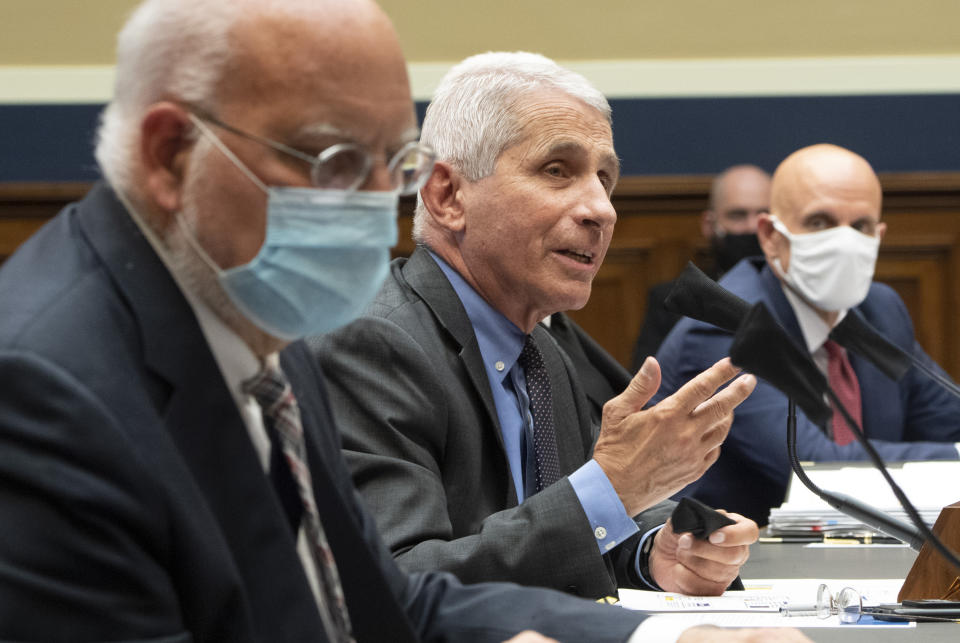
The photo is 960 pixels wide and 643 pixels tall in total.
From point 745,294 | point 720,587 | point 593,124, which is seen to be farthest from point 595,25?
point 720,587

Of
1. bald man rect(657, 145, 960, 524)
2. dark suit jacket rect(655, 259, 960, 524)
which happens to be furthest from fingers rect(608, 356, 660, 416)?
bald man rect(657, 145, 960, 524)

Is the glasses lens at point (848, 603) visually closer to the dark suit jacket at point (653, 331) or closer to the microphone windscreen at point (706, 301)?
the microphone windscreen at point (706, 301)

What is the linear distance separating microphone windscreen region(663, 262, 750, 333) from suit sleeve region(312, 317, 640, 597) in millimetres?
340

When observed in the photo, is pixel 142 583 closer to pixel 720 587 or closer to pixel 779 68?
pixel 720 587

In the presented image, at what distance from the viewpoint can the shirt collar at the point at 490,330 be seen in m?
1.93

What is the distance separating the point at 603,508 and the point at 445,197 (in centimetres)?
65

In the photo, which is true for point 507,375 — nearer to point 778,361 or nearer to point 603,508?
point 603,508

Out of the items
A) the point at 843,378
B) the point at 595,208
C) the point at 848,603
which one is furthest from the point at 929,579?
the point at 843,378

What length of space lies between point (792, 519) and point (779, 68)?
3.53 m

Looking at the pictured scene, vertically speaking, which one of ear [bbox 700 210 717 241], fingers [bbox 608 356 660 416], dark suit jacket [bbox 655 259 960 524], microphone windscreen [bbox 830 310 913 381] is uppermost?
microphone windscreen [bbox 830 310 913 381]

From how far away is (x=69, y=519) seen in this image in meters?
0.87

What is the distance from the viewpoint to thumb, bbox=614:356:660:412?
159cm

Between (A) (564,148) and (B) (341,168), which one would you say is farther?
(A) (564,148)

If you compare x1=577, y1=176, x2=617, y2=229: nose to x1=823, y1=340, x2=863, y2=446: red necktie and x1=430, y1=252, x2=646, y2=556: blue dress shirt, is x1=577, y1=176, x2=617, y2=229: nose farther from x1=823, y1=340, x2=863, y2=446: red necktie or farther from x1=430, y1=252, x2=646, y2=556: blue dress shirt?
x1=823, y1=340, x2=863, y2=446: red necktie
